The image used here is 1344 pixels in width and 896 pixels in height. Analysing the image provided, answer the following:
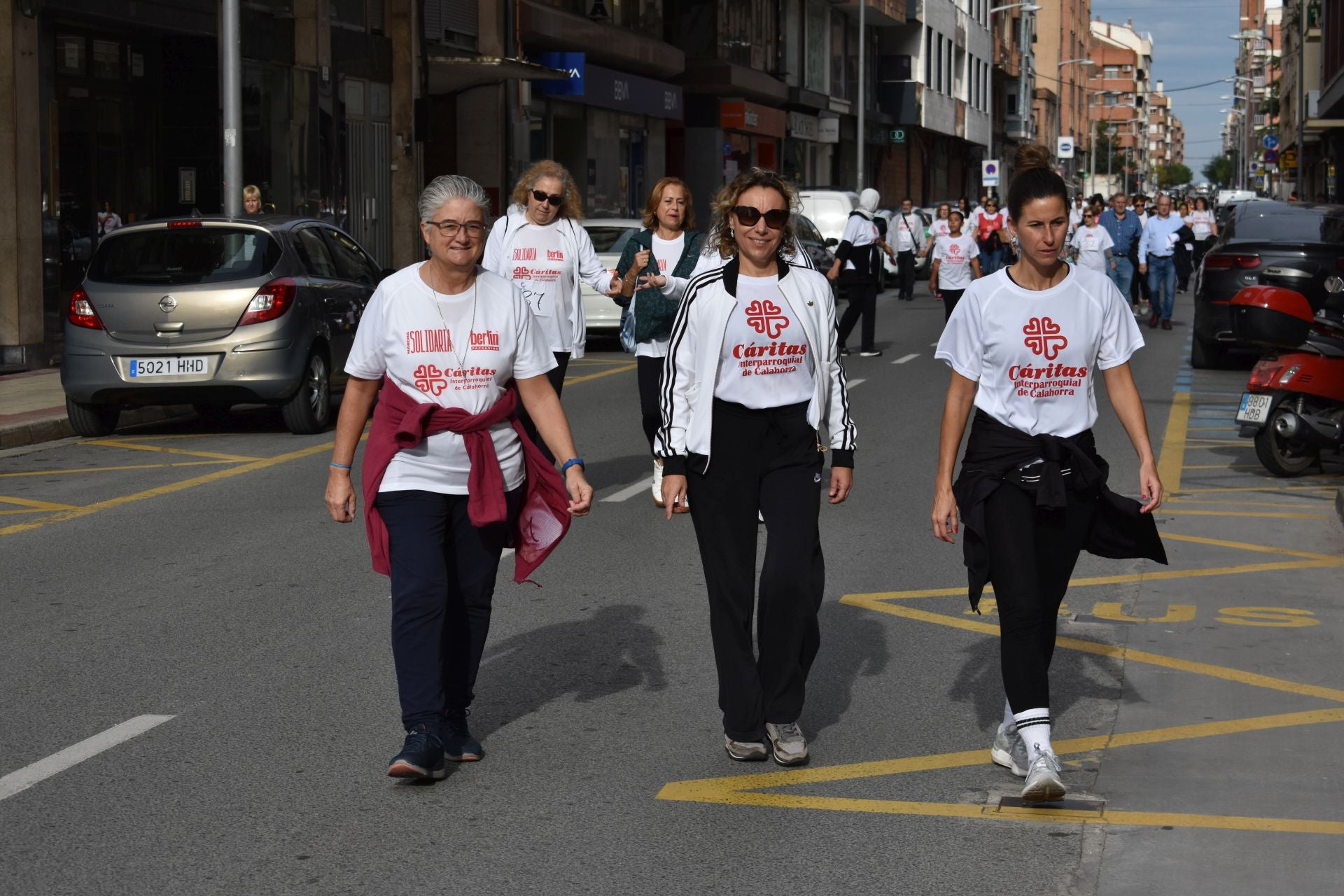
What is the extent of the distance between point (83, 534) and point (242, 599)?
213 centimetres

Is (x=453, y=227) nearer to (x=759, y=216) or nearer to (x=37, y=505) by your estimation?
(x=759, y=216)

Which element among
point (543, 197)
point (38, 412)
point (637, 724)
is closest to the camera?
point (637, 724)

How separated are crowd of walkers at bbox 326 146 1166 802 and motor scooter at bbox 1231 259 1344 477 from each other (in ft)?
21.1

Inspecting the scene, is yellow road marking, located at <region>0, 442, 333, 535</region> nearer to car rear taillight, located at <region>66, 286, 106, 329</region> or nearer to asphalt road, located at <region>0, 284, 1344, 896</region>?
asphalt road, located at <region>0, 284, 1344, 896</region>

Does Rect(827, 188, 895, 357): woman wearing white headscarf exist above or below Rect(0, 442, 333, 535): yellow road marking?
above

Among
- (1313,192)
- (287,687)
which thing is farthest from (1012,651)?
(1313,192)

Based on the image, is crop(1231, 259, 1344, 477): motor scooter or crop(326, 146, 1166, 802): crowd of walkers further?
crop(1231, 259, 1344, 477): motor scooter

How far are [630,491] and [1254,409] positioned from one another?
12.7 ft

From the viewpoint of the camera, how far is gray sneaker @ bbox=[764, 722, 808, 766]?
217 inches

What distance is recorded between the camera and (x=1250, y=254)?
1922cm

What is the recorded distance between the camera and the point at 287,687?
6.50 m

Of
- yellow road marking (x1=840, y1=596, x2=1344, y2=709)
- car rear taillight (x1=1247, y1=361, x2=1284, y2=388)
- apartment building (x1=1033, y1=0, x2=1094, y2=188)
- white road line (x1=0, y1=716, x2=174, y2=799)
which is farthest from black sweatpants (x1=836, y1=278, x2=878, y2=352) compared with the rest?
apartment building (x1=1033, y1=0, x2=1094, y2=188)

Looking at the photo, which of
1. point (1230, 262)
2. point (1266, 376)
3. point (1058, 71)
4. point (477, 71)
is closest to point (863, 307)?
point (1230, 262)

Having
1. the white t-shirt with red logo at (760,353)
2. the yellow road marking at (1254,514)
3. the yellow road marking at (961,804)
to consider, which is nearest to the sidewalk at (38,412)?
the yellow road marking at (1254,514)
